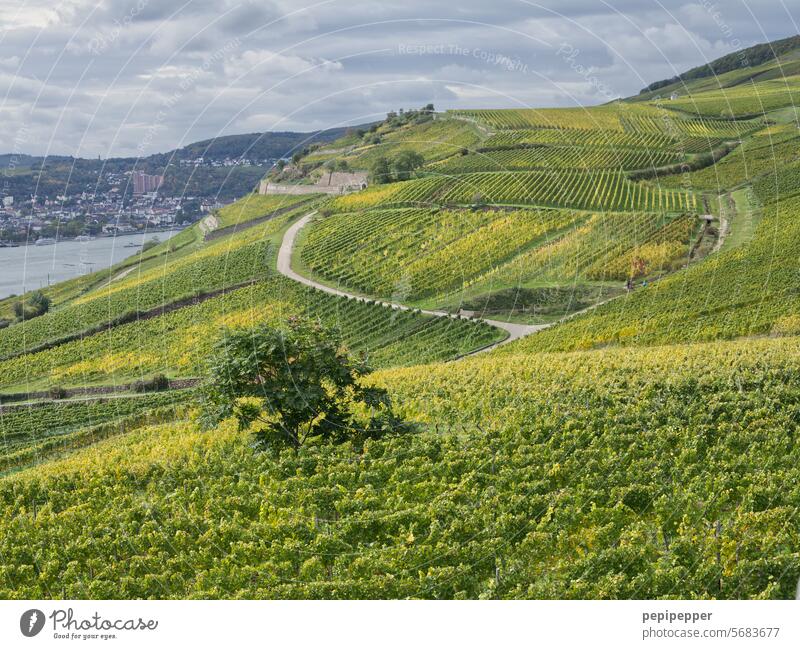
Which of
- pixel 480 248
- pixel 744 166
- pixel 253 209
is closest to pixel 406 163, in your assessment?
pixel 480 248

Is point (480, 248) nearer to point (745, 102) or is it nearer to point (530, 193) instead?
point (530, 193)

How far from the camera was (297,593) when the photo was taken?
12250 mm

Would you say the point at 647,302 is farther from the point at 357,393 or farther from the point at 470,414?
the point at 357,393

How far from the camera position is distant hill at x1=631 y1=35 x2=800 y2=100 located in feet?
464

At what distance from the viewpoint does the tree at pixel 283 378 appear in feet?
53.9

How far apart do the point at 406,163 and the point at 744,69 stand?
12046 cm

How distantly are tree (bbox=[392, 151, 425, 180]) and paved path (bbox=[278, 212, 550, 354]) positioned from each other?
5997 mm

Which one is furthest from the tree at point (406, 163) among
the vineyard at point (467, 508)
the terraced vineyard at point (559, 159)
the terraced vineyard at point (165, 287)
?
the vineyard at point (467, 508)

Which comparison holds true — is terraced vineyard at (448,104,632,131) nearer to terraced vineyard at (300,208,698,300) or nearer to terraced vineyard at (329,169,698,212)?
terraced vineyard at (329,169,698,212)

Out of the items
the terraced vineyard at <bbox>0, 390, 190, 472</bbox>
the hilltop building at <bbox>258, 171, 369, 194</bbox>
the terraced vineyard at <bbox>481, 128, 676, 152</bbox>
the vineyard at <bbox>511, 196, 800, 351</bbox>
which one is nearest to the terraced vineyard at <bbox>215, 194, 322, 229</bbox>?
the hilltop building at <bbox>258, 171, 369, 194</bbox>

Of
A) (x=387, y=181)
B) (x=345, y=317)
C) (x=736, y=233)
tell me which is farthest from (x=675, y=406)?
(x=387, y=181)

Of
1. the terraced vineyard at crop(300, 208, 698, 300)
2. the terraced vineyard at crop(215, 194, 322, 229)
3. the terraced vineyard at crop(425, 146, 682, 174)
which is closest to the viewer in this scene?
the terraced vineyard at crop(300, 208, 698, 300)

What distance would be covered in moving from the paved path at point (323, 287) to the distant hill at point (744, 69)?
335 ft

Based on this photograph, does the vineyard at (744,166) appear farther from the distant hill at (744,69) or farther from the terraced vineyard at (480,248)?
the distant hill at (744,69)
